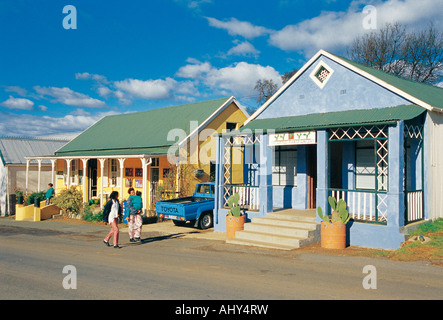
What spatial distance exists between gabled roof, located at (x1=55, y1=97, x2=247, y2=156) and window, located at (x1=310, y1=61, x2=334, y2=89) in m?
8.35

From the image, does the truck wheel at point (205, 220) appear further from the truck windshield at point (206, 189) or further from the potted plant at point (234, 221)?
the potted plant at point (234, 221)

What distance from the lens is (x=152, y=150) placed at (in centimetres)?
2142

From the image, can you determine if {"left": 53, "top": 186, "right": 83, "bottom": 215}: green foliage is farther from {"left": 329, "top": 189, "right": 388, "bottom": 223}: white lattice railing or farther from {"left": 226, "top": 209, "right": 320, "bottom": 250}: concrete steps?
{"left": 329, "top": 189, "right": 388, "bottom": 223}: white lattice railing

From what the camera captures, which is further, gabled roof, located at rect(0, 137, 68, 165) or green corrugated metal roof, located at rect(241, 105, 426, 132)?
gabled roof, located at rect(0, 137, 68, 165)

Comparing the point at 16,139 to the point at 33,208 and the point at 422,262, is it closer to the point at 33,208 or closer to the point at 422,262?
the point at 33,208

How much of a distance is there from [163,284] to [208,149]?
573 inches

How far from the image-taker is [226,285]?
7570 millimetres

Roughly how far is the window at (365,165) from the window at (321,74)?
251 cm

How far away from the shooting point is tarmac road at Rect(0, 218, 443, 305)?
6.98 metres

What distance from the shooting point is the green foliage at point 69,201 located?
21.9 meters

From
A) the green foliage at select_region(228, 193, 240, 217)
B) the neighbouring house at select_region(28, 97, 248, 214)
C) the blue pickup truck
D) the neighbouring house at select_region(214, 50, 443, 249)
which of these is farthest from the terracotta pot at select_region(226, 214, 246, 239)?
the neighbouring house at select_region(28, 97, 248, 214)

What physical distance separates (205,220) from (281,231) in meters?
4.79

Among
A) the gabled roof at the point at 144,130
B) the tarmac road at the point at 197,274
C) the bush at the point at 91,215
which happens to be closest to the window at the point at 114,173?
the gabled roof at the point at 144,130
